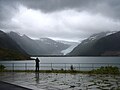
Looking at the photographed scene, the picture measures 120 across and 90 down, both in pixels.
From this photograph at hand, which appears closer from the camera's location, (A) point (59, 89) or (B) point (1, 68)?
(A) point (59, 89)

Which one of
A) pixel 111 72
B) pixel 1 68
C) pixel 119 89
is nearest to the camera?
pixel 119 89

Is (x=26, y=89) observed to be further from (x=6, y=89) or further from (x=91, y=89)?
(x=91, y=89)

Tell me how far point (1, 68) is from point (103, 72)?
1921cm

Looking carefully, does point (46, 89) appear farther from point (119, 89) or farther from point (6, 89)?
point (119, 89)

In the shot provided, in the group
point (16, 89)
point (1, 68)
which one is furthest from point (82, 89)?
point (1, 68)

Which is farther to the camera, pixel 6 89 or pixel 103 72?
pixel 103 72

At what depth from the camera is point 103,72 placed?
32.0 metres

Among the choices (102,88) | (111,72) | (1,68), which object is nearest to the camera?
(102,88)

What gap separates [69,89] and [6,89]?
4343 mm

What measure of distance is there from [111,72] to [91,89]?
52.6ft

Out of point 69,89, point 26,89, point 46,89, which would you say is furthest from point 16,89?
point 69,89

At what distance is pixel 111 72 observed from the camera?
104ft

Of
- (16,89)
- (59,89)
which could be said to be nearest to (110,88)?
(59,89)

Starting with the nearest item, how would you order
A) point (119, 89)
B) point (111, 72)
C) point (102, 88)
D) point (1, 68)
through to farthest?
point (119, 89) → point (102, 88) → point (111, 72) → point (1, 68)
